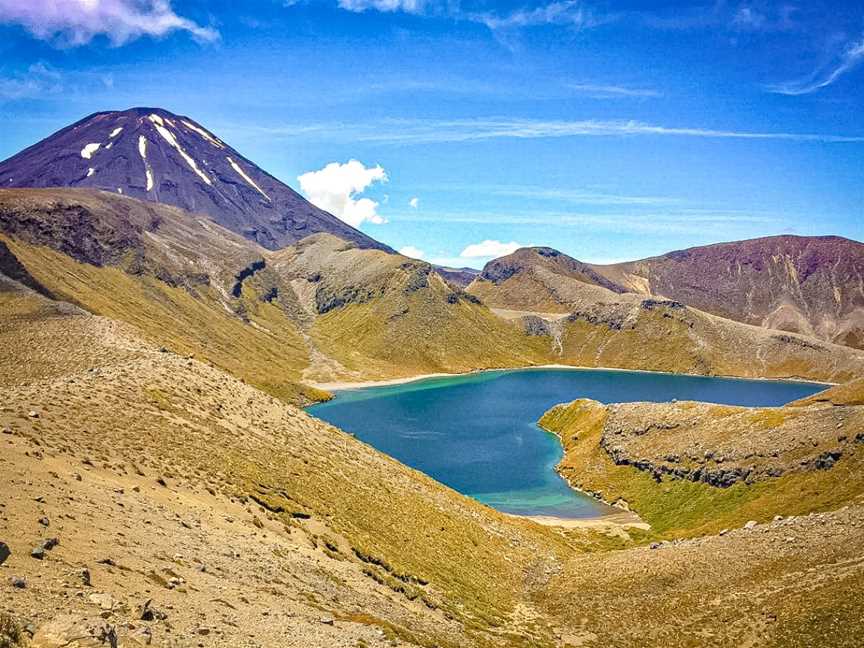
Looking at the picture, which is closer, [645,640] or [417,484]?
[645,640]

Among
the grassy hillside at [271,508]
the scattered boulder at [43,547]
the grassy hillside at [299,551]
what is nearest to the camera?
the scattered boulder at [43,547]

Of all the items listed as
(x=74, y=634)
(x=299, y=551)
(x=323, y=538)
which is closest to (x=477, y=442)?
(x=323, y=538)

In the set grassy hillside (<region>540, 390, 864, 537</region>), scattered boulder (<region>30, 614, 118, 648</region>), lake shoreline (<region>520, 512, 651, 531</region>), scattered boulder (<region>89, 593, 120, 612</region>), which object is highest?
scattered boulder (<region>30, 614, 118, 648</region>)

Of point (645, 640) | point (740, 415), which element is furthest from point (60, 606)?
point (740, 415)

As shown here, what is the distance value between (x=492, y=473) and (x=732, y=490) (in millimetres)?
42269

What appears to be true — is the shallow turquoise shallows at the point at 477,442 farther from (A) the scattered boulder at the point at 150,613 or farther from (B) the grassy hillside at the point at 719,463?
(A) the scattered boulder at the point at 150,613

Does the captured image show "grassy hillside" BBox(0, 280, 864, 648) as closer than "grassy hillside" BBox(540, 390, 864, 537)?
Yes

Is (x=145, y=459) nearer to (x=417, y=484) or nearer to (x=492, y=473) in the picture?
(x=417, y=484)

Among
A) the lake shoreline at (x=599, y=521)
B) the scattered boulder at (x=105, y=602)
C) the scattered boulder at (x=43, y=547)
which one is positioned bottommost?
the lake shoreline at (x=599, y=521)

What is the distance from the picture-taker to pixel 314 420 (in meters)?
61.8

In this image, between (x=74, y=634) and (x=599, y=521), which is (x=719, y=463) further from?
(x=74, y=634)

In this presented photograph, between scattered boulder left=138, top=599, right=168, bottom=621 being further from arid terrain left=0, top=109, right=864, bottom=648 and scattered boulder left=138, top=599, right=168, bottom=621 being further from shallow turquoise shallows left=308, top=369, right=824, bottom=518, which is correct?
shallow turquoise shallows left=308, top=369, right=824, bottom=518

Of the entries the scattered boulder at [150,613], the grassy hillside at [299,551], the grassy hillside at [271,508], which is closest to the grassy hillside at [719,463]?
the grassy hillside at [299,551]

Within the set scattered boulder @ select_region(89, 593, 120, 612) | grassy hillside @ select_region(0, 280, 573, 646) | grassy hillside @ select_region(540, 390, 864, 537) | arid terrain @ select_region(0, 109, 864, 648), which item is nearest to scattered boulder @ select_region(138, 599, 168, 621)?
arid terrain @ select_region(0, 109, 864, 648)
